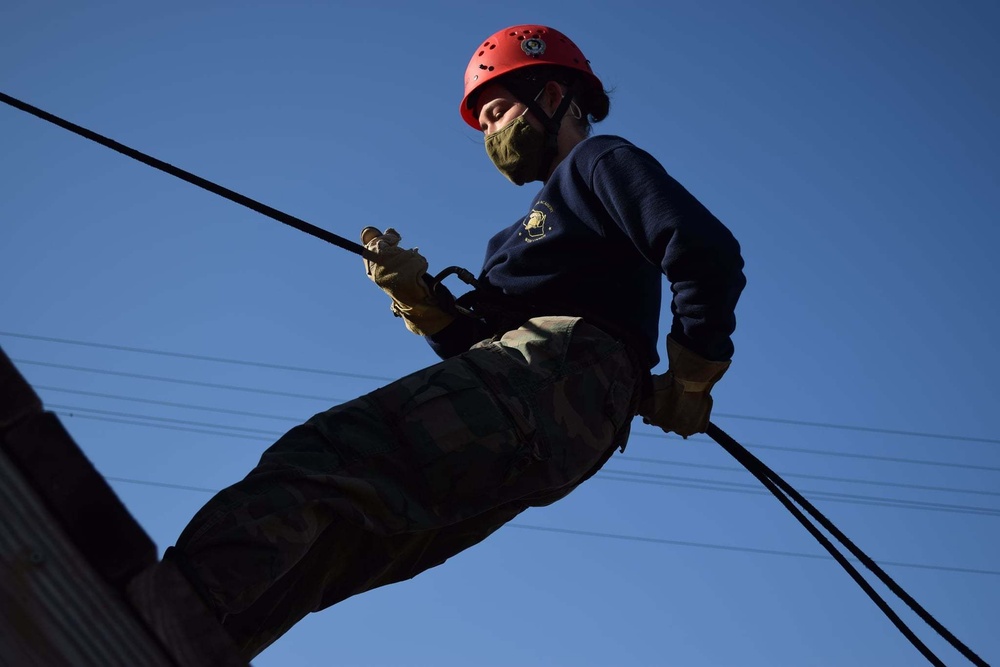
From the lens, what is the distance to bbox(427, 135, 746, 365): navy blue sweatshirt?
3.52 meters

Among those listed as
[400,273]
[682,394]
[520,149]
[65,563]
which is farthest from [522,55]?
[65,563]

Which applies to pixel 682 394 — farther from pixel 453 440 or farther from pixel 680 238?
pixel 453 440

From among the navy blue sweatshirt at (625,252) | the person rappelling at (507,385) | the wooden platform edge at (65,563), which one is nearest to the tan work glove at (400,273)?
the person rappelling at (507,385)

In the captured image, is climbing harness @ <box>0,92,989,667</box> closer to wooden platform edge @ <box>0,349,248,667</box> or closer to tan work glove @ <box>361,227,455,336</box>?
tan work glove @ <box>361,227,455,336</box>

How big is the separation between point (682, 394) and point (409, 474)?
1202 mm

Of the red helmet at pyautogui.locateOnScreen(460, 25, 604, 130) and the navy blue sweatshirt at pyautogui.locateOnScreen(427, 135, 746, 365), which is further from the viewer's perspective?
the red helmet at pyautogui.locateOnScreen(460, 25, 604, 130)

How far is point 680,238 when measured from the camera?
3.47 meters

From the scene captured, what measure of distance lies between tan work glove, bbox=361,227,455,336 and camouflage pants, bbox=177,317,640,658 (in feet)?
2.14

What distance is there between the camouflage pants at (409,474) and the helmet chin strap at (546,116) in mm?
950

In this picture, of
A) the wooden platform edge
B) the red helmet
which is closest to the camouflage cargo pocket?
the wooden platform edge

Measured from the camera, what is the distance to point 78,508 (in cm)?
171

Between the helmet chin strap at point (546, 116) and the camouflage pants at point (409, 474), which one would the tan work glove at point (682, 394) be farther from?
the helmet chin strap at point (546, 116)

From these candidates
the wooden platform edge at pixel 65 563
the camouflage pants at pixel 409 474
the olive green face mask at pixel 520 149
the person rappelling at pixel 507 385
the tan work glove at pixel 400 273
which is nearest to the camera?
the wooden platform edge at pixel 65 563

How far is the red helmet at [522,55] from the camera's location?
454 cm
